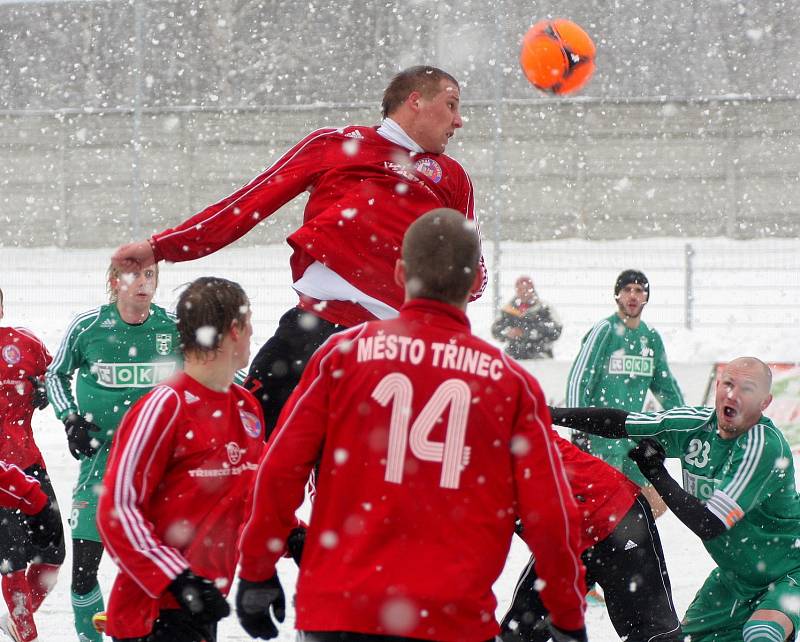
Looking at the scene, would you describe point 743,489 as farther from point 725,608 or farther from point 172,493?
point 172,493

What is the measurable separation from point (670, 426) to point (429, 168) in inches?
62.7

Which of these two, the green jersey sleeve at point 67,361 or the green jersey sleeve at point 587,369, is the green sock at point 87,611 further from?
the green jersey sleeve at point 587,369

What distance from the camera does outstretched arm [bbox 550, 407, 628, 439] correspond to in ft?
14.2

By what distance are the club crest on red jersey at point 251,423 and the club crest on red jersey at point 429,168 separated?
1.26 m

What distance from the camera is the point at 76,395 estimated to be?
5.57 metres

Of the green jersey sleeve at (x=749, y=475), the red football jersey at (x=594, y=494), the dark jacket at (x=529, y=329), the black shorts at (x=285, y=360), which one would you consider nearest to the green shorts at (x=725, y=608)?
the green jersey sleeve at (x=749, y=475)

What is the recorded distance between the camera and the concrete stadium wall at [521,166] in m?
21.2

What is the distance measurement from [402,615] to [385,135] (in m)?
2.07

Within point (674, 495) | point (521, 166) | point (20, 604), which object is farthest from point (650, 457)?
point (521, 166)

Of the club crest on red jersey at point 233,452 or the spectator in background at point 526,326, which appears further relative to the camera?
the spectator in background at point 526,326

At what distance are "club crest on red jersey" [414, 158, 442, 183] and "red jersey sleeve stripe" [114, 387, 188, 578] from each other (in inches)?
61.4

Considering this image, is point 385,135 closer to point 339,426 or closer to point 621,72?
point 339,426

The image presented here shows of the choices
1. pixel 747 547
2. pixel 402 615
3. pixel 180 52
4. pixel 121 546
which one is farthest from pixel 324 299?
pixel 180 52

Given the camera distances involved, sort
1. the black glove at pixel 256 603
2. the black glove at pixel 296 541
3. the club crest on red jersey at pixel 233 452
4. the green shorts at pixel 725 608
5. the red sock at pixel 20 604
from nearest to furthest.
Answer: the black glove at pixel 256 603, the black glove at pixel 296 541, the club crest on red jersey at pixel 233 452, the green shorts at pixel 725 608, the red sock at pixel 20 604
